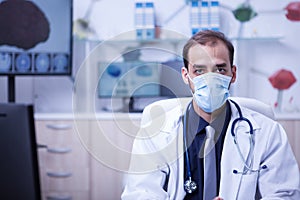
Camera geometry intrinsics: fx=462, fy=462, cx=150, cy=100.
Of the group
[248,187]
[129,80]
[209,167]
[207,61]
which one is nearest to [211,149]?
[209,167]

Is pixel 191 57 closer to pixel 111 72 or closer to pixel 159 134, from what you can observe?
pixel 159 134

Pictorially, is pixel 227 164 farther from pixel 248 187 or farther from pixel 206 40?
pixel 206 40

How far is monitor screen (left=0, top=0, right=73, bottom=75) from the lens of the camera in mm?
2725

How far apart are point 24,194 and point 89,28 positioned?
2.39 metres

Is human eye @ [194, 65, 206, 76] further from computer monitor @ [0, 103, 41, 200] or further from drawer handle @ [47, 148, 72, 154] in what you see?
drawer handle @ [47, 148, 72, 154]

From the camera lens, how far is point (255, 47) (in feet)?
10.2

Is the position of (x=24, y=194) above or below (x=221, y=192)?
above

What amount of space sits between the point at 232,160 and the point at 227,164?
23 millimetres

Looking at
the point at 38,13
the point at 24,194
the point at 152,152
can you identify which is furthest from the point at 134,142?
the point at 38,13

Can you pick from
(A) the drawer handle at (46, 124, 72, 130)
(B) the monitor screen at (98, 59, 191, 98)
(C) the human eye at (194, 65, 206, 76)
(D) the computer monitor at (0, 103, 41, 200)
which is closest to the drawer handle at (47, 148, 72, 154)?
(A) the drawer handle at (46, 124, 72, 130)

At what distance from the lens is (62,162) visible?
110 inches

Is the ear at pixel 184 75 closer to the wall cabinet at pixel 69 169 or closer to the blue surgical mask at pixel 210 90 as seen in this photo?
the blue surgical mask at pixel 210 90

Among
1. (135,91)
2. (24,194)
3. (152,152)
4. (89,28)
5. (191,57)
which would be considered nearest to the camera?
(24,194)

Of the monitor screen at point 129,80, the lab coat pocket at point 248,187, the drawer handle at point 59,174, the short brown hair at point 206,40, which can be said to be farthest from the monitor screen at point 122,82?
the lab coat pocket at point 248,187
